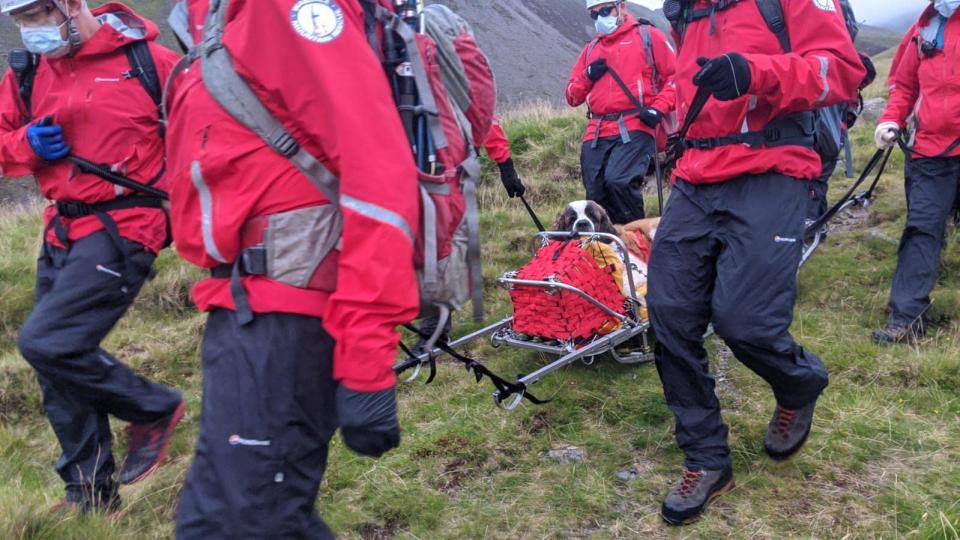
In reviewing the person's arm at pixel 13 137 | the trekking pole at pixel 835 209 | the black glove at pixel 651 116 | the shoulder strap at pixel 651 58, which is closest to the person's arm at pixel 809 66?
the trekking pole at pixel 835 209

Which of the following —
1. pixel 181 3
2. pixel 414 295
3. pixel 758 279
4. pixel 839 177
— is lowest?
pixel 839 177

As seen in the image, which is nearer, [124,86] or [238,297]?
[238,297]

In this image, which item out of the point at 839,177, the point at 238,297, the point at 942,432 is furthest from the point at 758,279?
the point at 839,177

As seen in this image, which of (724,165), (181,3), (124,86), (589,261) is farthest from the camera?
(589,261)

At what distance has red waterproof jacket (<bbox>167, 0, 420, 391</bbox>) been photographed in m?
1.91

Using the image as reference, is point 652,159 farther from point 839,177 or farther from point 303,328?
point 303,328

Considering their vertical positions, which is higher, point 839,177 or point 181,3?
point 181,3

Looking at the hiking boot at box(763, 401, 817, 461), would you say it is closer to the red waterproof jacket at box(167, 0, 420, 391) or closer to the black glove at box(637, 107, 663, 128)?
the red waterproof jacket at box(167, 0, 420, 391)

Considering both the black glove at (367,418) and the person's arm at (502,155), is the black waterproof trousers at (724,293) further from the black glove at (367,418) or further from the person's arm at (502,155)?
the person's arm at (502,155)

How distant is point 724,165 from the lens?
347cm

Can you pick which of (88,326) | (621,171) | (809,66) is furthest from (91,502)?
(621,171)

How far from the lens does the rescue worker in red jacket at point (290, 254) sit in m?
1.92

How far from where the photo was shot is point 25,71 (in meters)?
3.95

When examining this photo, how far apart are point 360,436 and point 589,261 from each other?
3.24m
